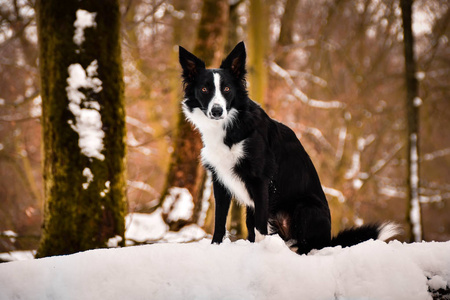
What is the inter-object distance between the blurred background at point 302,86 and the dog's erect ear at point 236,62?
3277mm

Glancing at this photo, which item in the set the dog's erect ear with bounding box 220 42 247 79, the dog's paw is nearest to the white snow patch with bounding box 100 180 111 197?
the dog's paw

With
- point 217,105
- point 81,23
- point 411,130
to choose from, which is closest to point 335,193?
point 411,130

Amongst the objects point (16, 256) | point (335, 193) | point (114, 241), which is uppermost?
Result: point (114, 241)

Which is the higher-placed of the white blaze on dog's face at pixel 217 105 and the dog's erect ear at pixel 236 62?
the dog's erect ear at pixel 236 62

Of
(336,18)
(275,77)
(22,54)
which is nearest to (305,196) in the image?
(275,77)

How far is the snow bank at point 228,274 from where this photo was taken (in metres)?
2.36

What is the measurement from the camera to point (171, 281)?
2428 mm

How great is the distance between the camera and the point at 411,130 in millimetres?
7598

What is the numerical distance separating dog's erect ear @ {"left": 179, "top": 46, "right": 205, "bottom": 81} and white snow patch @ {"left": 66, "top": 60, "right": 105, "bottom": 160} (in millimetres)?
893

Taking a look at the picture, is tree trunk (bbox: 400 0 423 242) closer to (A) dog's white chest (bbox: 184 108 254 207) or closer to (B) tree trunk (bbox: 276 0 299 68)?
(B) tree trunk (bbox: 276 0 299 68)

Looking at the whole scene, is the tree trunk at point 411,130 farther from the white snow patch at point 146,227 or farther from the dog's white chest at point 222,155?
the dog's white chest at point 222,155

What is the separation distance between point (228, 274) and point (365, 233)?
168cm

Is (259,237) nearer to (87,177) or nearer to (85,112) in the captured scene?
(87,177)

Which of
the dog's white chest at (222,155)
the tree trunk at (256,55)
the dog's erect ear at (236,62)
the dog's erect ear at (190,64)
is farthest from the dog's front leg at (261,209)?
the tree trunk at (256,55)
